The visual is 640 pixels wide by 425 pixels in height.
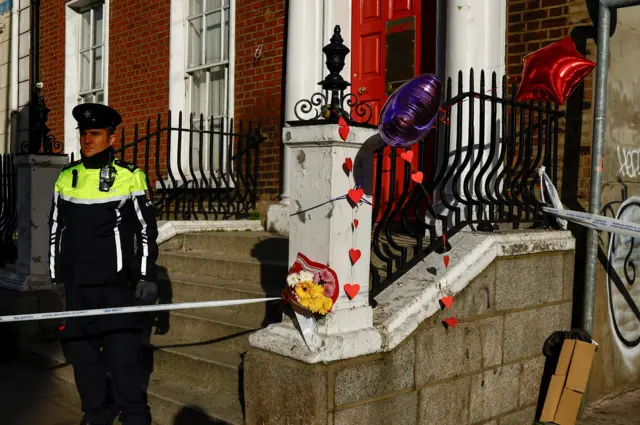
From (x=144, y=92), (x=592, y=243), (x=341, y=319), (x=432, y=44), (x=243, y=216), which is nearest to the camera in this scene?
(x=341, y=319)

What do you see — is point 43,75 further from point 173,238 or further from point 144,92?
point 173,238

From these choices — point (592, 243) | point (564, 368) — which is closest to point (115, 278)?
point (564, 368)

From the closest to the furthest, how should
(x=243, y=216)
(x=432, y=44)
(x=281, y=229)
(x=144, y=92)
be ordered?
(x=432, y=44), (x=281, y=229), (x=243, y=216), (x=144, y=92)

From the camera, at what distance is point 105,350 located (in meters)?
3.88

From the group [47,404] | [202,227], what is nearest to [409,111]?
[47,404]

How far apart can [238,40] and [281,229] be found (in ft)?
7.69

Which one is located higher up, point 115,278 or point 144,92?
point 144,92

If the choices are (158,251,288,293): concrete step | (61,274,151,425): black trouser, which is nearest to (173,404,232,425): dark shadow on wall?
(61,274,151,425): black trouser

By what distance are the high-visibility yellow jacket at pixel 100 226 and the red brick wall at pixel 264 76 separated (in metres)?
3.72

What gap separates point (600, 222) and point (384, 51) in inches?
116

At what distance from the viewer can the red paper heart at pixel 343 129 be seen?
12.1ft

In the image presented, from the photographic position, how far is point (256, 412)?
381cm

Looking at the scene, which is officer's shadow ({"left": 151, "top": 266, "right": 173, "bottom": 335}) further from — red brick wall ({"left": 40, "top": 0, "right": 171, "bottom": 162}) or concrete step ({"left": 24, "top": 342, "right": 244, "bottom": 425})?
red brick wall ({"left": 40, "top": 0, "right": 171, "bottom": 162})

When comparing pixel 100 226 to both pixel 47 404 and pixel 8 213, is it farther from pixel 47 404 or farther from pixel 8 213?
pixel 8 213
